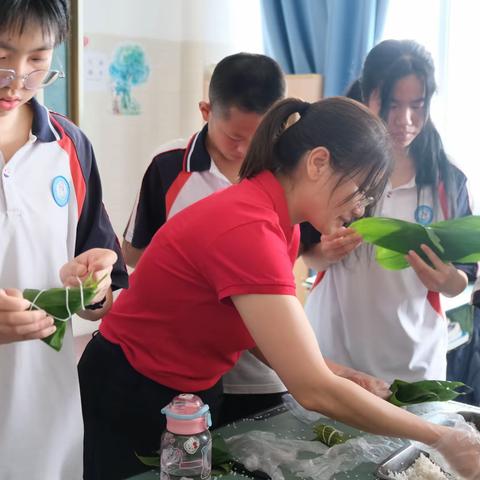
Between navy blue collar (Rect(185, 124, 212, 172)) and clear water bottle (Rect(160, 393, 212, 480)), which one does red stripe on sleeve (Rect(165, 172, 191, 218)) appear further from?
clear water bottle (Rect(160, 393, 212, 480))

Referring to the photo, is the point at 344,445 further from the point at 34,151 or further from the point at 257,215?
the point at 34,151

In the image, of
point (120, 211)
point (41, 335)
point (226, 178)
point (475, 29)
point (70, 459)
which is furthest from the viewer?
point (120, 211)

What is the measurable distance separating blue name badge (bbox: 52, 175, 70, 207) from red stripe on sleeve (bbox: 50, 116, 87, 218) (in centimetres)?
3

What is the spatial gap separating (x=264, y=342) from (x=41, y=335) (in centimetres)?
36

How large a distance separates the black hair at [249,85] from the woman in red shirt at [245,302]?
1.19ft

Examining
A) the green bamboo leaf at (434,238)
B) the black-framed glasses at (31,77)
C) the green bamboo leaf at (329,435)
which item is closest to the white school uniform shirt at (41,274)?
the black-framed glasses at (31,77)

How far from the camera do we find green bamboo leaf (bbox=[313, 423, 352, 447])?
1.39m

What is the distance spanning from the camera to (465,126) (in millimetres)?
3268

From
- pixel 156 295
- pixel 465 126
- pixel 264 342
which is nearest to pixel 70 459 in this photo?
pixel 156 295

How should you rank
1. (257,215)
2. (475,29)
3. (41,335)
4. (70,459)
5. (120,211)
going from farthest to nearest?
(120,211), (475,29), (70,459), (257,215), (41,335)

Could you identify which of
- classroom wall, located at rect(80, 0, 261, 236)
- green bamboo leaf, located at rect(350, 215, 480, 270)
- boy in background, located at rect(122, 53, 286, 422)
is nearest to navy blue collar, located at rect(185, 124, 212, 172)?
boy in background, located at rect(122, 53, 286, 422)

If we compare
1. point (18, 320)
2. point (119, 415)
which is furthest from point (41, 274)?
point (119, 415)

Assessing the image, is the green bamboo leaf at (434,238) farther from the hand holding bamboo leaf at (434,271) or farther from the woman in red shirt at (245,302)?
the woman in red shirt at (245,302)

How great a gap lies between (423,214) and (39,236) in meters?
1.00
